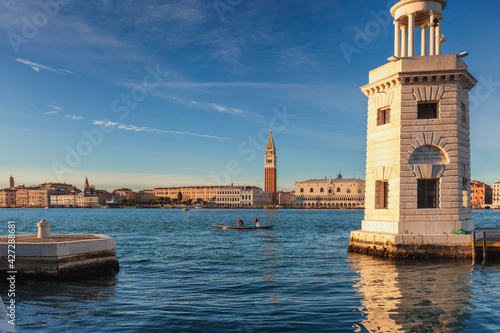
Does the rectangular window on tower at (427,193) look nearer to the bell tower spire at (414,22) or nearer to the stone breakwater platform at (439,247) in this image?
the stone breakwater platform at (439,247)

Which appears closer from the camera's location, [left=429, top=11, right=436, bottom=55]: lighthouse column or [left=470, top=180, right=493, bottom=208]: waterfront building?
[left=429, top=11, right=436, bottom=55]: lighthouse column

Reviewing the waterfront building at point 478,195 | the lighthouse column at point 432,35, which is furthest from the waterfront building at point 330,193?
the lighthouse column at point 432,35

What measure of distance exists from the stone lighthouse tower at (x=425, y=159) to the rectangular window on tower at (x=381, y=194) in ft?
2.44

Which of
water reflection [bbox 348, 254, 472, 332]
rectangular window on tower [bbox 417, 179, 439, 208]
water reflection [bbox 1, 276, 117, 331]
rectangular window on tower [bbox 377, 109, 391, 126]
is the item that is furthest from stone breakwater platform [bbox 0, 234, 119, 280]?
rectangular window on tower [bbox 377, 109, 391, 126]

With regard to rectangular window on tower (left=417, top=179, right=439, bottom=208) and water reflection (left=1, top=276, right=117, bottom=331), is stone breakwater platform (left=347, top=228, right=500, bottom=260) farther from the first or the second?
water reflection (left=1, top=276, right=117, bottom=331)

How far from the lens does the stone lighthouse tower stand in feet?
62.2

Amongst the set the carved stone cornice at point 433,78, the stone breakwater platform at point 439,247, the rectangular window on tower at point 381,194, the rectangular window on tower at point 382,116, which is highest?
the carved stone cornice at point 433,78

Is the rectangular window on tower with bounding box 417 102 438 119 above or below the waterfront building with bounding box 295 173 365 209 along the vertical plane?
above

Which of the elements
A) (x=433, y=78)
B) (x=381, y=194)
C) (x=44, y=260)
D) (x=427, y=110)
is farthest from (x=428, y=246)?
(x=44, y=260)

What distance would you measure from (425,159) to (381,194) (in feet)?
9.77

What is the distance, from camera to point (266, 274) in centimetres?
1745

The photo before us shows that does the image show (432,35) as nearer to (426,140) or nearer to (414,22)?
(414,22)

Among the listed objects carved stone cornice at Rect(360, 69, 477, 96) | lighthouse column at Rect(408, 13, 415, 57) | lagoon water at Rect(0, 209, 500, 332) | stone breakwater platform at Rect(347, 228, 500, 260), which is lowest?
lagoon water at Rect(0, 209, 500, 332)

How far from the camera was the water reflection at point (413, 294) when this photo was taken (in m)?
10.3
